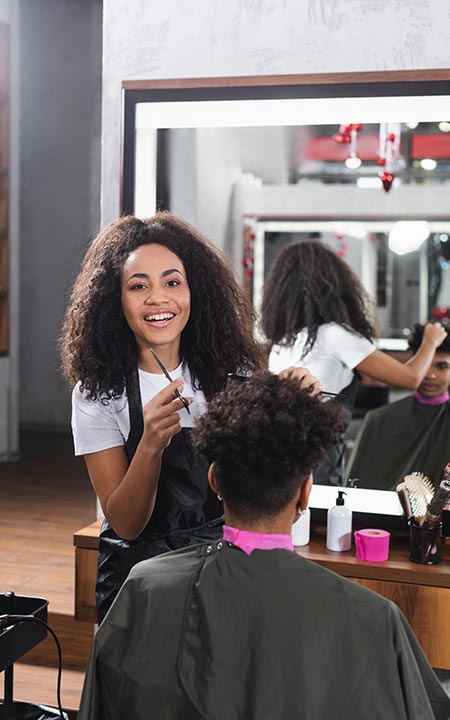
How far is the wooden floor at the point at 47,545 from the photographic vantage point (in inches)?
112

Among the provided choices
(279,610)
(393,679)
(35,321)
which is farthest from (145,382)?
(35,321)

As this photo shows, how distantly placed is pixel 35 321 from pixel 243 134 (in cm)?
470

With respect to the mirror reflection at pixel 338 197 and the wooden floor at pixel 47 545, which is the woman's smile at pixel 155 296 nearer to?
the mirror reflection at pixel 338 197

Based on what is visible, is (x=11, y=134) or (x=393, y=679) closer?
(x=393, y=679)

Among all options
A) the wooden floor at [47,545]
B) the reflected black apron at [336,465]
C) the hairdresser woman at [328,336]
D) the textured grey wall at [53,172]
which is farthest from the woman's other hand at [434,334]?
the textured grey wall at [53,172]

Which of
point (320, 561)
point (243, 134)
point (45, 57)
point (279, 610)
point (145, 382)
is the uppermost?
point (45, 57)

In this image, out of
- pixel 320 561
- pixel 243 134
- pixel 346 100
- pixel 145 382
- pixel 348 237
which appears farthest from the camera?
pixel 348 237

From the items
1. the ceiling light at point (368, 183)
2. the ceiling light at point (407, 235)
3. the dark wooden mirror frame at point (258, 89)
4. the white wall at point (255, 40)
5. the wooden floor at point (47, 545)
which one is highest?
the white wall at point (255, 40)

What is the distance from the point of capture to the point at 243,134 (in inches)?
98.1

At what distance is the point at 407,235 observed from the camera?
11.0 ft

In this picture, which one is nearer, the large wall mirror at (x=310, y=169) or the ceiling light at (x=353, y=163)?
the large wall mirror at (x=310, y=169)

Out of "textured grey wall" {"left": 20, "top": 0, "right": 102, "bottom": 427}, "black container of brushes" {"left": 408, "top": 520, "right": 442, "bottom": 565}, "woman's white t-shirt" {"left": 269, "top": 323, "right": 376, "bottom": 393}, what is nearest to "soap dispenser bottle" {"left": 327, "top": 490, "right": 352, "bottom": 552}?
"black container of brushes" {"left": 408, "top": 520, "right": 442, "bottom": 565}

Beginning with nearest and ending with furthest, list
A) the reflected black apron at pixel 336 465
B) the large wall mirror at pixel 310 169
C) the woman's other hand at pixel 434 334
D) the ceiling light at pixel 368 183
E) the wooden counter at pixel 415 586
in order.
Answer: the wooden counter at pixel 415 586, the large wall mirror at pixel 310 169, the reflected black apron at pixel 336 465, the woman's other hand at pixel 434 334, the ceiling light at pixel 368 183

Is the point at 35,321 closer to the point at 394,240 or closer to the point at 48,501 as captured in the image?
the point at 48,501
